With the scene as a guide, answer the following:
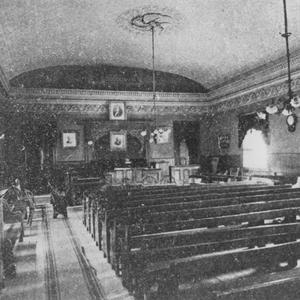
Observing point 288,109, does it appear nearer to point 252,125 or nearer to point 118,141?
point 252,125

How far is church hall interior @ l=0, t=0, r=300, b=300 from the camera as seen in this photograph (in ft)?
9.29

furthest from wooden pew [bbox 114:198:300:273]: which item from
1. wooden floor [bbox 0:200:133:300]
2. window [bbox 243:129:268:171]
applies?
window [bbox 243:129:268:171]

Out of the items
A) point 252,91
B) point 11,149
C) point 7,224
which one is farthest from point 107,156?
point 7,224

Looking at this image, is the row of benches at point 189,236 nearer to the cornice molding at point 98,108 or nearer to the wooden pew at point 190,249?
the wooden pew at point 190,249

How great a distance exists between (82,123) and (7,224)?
787 cm

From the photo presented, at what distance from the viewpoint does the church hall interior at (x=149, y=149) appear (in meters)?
2.83

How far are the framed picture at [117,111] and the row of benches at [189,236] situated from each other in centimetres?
788

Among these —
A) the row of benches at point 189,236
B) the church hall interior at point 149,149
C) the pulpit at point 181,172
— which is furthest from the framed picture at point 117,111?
the row of benches at point 189,236

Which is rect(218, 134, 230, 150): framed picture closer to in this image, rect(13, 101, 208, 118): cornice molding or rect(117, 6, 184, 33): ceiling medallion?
rect(13, 101, 208, 118): cornice molding

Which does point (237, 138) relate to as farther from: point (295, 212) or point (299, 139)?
point (295, 212)

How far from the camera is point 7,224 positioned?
5.02 meters

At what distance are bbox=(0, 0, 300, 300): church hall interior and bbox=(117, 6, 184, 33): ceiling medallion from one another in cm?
5

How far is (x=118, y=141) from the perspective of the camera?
12914 millimetres

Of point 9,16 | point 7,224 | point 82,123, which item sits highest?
point 9,16
